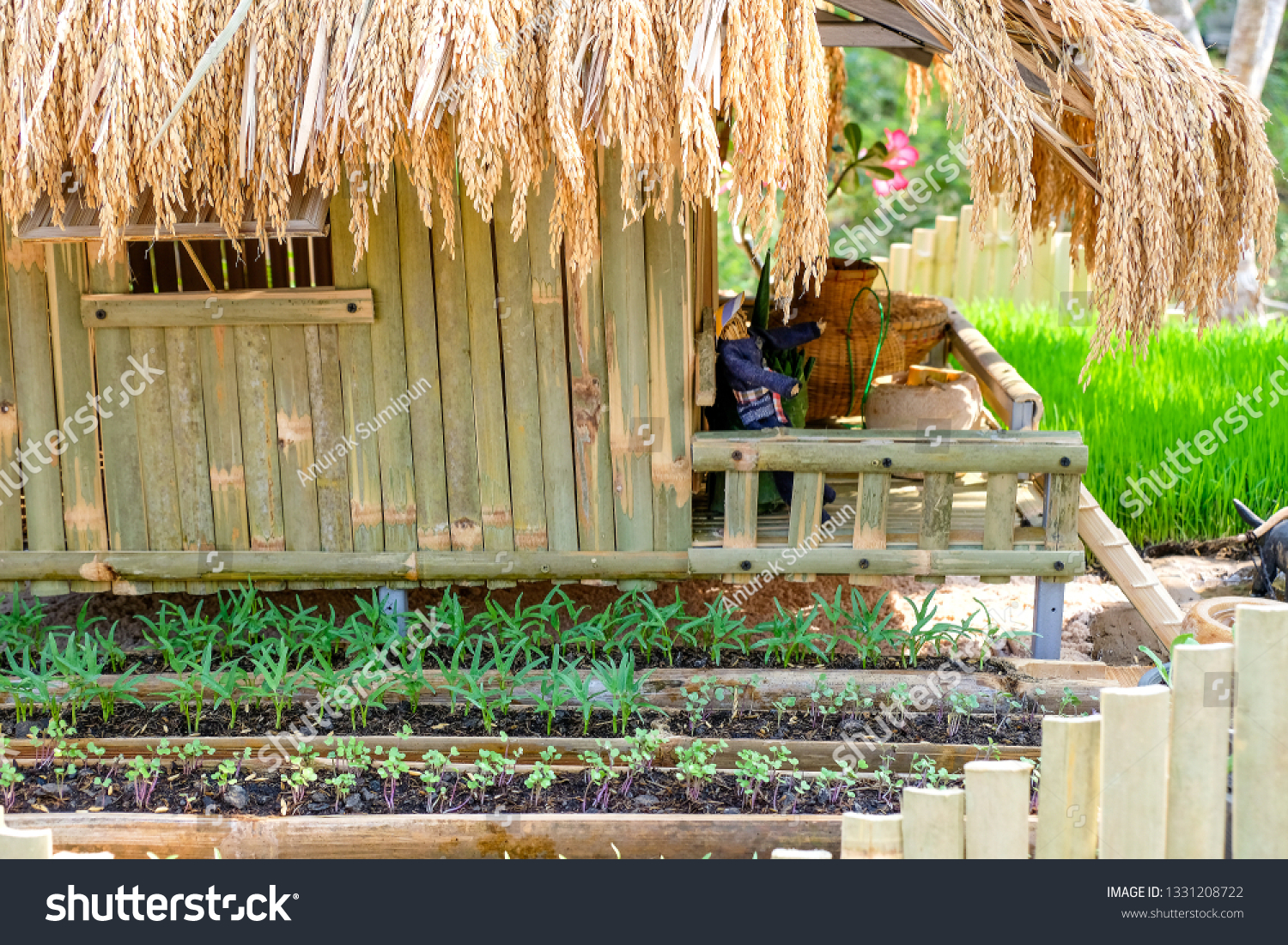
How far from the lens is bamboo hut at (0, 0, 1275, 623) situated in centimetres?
378

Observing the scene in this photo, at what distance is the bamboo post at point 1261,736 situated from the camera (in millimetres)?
2557

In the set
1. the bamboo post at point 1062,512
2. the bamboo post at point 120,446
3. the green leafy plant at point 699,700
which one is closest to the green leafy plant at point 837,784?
the green leafy plant at point 699,700

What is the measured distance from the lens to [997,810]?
2646 millimetres

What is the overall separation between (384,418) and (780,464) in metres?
1.59

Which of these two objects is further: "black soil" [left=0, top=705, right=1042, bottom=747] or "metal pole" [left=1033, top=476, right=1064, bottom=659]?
"metal pole" [left=1033, top=476, right=1064, bottom=659]

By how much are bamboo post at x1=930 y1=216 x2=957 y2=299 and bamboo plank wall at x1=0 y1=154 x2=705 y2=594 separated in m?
8.16

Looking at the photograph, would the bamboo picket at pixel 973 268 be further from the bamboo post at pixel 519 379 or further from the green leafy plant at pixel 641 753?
the green leafy plant at pixel 641 753

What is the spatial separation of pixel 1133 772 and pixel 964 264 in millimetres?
10318

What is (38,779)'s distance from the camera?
3799mm

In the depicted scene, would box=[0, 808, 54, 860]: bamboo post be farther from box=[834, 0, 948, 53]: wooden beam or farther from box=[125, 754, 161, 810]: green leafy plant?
box=[834, 0, 948, 53]: wooden beam

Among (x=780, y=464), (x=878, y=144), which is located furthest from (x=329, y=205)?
(x=878, y=144)

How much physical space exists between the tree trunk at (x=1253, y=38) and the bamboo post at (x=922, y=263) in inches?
131

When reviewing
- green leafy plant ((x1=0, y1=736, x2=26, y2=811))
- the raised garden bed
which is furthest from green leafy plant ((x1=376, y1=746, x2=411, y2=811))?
green leafy plant ((x1=0, y1=736, x2=26, y2=811))
